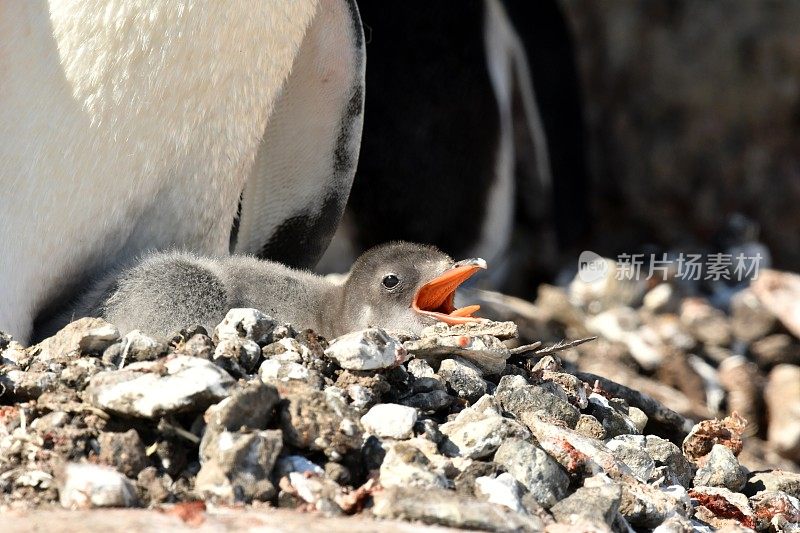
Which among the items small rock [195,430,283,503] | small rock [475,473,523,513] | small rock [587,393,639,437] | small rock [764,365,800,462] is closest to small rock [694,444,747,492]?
small rock [587,393,639,437]

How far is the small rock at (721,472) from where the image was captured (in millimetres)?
1656

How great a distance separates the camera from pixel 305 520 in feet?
3.86

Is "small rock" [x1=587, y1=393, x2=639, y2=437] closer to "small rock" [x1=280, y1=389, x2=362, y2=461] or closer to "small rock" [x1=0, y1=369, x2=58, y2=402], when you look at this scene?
"small rock" [x1=280, y1=389, x2=362, y2=461]

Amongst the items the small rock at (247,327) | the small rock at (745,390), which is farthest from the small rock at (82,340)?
the small rock at (745,390)

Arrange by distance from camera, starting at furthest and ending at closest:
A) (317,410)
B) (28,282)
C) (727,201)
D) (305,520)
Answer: (727,201) → (28,282) → (317,410) → (305,520)

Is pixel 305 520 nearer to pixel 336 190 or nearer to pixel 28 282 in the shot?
pixel 28 282

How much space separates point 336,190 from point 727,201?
2.55 meters

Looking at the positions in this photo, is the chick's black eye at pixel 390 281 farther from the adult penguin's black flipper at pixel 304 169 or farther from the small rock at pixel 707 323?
the small rock at pixel 707 323

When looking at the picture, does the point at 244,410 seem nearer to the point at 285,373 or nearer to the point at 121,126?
→ the point at 285,373

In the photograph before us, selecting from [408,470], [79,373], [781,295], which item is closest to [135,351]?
[79,373]

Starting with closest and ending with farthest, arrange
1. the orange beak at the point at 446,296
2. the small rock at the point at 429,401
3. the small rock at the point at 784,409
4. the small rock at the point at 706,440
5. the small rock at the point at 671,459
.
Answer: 1. the small rock at the point at 429,401
2. the small rock at the point at 671,459
3. the small rock at the point at 706,440
4. the orange beak at the point at 446,296
5. the small rock at the point at 784,409

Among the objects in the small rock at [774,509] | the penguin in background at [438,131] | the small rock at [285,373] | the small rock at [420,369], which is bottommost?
the small rock at [774,509]

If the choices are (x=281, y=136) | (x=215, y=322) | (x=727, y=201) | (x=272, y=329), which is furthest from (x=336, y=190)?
(x=727, y=201)

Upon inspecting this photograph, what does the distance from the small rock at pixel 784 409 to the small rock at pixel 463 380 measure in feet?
5.46
